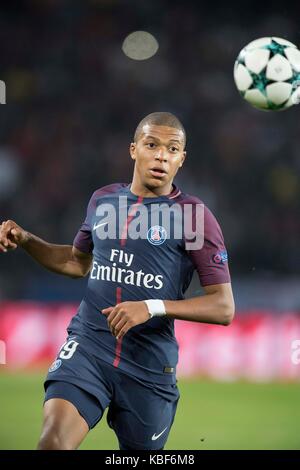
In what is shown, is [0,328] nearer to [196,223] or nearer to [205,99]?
[205,99]

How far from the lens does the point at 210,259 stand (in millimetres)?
4285

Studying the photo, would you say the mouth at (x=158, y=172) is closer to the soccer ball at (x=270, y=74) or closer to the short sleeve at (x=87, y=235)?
the short sleeve at (x=87, y=235)

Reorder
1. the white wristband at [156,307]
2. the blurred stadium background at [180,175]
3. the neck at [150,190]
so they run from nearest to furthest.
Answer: the white wristband at [156,307] → the neck at [150,190] → the blurred stadium background at [180,175]

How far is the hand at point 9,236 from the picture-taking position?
14.7 feet

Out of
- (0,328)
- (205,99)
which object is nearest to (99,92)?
(205,99)

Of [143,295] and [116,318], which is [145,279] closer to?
[143,295]

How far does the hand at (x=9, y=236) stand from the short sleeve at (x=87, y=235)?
1.12ft

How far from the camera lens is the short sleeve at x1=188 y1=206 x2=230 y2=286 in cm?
427

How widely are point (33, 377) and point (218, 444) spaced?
3.77 m

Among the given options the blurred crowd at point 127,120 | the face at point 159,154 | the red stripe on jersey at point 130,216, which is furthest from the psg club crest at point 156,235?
the blurred crowd at point 127,120

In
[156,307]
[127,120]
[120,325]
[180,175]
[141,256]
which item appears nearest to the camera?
[120,325]

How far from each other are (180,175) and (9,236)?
7.33m

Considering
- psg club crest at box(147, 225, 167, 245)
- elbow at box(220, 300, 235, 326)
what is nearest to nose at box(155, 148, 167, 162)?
psg club crest at box(147, 225, 167, 245)

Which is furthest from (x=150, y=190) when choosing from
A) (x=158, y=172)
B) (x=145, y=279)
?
(x=145, y=279)
